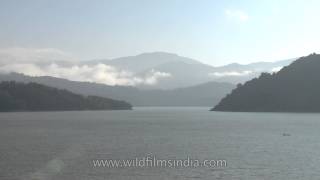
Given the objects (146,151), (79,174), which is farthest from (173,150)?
(79,174)

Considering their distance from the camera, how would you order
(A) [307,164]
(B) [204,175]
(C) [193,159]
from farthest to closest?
(C) [193,159] → (A) [307,164] → (B) [204,175]

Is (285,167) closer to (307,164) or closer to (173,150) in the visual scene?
(307,164)

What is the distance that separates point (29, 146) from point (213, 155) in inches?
1635

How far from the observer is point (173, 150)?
103688 millimetres

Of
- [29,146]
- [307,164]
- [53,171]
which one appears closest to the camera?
[53,171]

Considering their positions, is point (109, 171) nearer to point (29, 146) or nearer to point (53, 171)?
point (53, 171)

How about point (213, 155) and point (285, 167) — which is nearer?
point (285, 167)

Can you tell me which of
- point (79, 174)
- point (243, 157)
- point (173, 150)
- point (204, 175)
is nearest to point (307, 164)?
point (243, 157)

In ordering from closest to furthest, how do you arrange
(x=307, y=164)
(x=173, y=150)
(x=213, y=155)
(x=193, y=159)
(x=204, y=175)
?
(x=204, y=175), (x=307, y=164), (x=193, y=159), (x=213, y=155), (x=173, y=150)

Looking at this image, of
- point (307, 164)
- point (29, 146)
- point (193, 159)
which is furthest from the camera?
point (29, 146)

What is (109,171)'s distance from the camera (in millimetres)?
74875

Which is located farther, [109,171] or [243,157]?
[243,157]

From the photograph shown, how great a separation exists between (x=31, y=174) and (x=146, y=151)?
3217 cm

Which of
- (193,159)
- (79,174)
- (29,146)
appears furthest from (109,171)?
(29,146)
